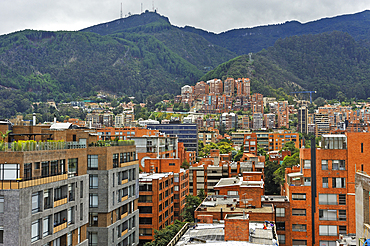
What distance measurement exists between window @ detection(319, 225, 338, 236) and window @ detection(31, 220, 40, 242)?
3389 cm

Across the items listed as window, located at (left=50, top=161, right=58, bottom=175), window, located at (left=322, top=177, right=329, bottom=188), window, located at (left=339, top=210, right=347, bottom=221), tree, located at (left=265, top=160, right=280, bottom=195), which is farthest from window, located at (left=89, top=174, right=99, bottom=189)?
tree, located at (left=265, top=160, right=280, bottom=195)

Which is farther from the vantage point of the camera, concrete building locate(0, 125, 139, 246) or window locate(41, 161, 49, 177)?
window locate(41, 161, 49, 177)

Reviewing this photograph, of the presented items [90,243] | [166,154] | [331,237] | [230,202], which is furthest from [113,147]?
[166,154]

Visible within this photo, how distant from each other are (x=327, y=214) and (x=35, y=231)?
34539 millimetres

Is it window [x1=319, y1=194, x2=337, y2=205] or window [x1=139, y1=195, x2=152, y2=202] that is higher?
window [x1=319, y1=194, x2=337, y2=205]

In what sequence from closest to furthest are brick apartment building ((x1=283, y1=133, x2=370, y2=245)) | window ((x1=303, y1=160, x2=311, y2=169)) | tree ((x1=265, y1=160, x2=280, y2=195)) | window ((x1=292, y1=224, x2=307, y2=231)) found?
brick apartment building ((x1=283, y1=133, x2=370, y2=245)) → window ((x1=292, y1=224, x2=307, y2=231)) → window ((x1=303, y1=160, x2=311, y2=169)) → tree ((x1=265, y1=160, x2=280, y2=195))

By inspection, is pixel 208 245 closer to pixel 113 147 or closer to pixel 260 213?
pixel 260 213

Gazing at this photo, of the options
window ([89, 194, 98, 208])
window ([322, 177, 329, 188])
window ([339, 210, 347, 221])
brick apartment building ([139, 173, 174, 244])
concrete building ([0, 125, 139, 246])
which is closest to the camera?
concrete building ([0, 125, 139, 246])

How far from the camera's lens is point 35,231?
31641 mm

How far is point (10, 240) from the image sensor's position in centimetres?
2911

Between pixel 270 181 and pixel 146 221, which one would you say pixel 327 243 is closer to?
pixel 146 221

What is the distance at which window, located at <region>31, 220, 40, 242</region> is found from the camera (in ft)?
102

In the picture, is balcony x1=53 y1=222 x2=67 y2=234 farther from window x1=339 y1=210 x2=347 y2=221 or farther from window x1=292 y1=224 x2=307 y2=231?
window x1=339 y1=210 x2=347 y2=221

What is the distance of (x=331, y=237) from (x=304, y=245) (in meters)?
3.38
